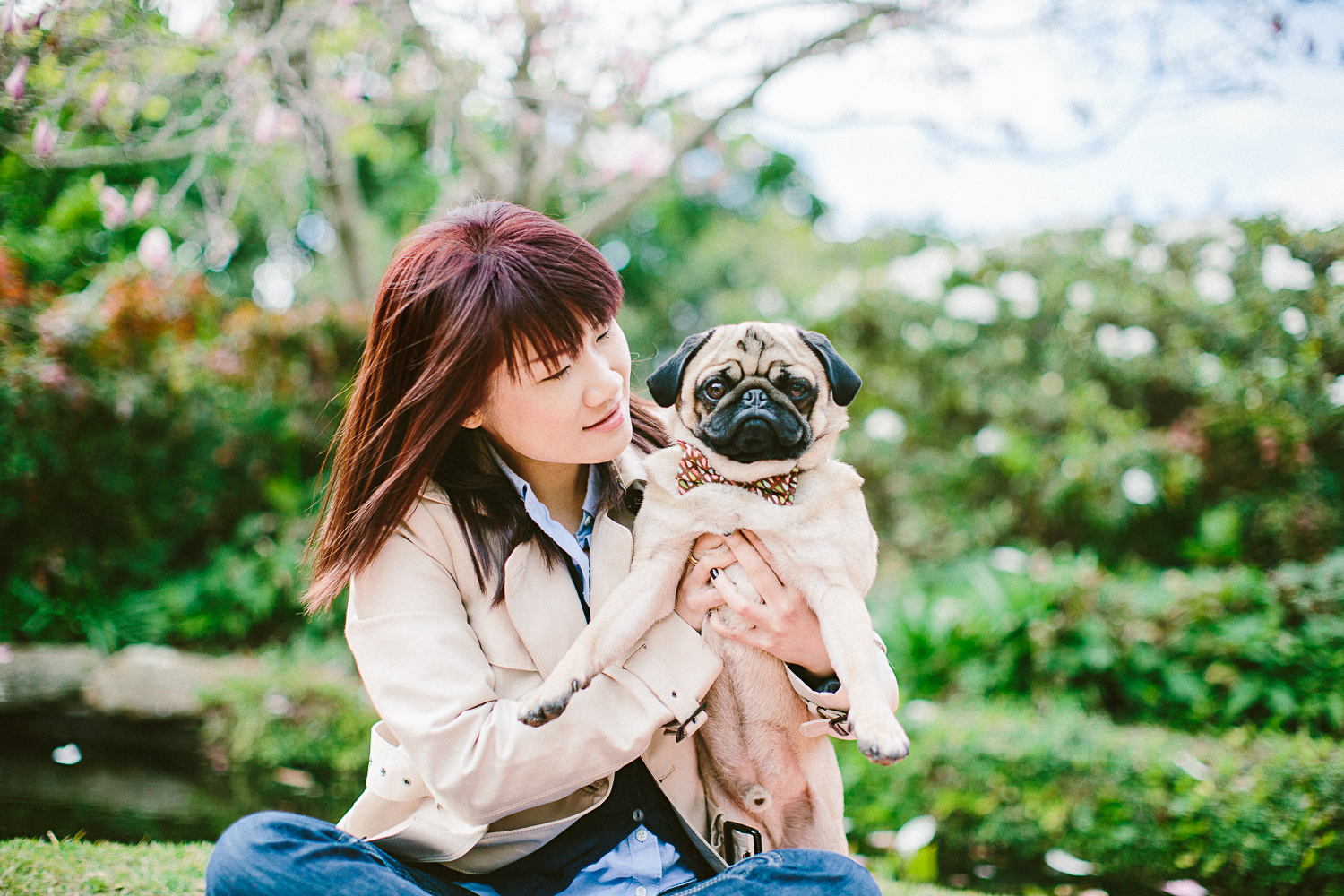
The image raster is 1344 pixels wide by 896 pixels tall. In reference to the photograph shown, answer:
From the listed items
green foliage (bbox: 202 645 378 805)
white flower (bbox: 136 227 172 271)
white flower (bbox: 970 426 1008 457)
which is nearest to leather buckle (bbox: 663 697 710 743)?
green foliage (bbox: 202 645 378 805)

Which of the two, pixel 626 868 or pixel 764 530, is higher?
pixel 764 530

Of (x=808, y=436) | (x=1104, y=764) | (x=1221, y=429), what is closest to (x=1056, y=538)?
(x=1221, y=429)

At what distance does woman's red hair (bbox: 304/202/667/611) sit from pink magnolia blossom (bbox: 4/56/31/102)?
1.90 meters

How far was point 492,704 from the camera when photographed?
1826mm

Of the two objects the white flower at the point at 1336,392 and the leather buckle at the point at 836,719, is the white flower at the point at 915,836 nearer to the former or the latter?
the leather buckle at the point at 836,719

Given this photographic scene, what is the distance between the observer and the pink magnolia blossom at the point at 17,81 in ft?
9.42

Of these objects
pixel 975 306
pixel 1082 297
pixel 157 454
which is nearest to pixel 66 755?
pixel 157 454

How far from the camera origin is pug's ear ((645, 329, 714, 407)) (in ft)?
7.31

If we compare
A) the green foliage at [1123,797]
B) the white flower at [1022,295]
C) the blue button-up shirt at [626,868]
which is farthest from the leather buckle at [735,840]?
the white flower at [1022,295]

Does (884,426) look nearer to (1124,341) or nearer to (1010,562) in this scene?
(1010,562)

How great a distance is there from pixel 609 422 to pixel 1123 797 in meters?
3.25

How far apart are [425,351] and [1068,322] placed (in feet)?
19.3

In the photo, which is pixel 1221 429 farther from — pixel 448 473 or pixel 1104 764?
pixel 448 473

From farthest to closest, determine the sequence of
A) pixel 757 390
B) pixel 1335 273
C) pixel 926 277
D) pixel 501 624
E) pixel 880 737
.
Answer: pixel 926 277 → pixel 1335 273 → pixel 757 390 → pixel 501 624 → pixel 880 737
